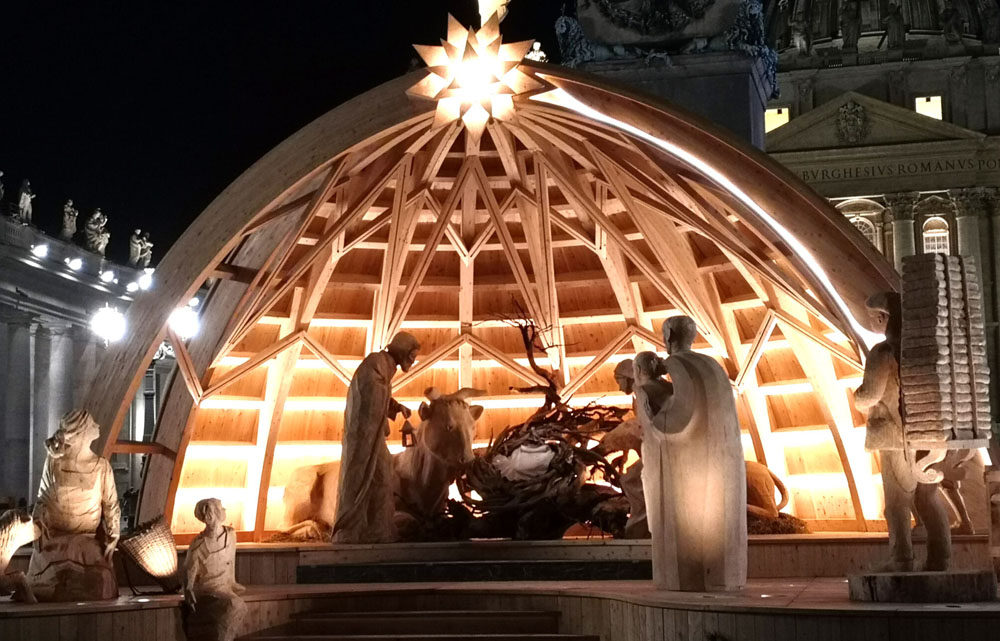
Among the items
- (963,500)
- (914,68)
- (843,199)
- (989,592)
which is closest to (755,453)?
(963,500)

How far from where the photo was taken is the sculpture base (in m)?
11.2

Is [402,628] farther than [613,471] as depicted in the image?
No

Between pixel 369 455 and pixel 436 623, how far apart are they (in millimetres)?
4587

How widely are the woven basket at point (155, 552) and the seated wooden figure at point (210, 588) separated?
64.1 inches

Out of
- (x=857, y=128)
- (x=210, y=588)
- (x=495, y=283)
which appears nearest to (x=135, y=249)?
(x=495, y=283)

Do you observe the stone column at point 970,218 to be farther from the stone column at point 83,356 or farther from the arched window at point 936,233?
the stone column at point 83,356

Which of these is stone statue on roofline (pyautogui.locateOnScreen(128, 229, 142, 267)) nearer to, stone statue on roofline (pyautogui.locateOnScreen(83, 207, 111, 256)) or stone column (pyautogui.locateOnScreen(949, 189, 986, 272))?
stone statue on roofline (pyautogui.locateOnScreen(83, 207, 111, 256))

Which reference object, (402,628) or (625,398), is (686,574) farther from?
(625,398)

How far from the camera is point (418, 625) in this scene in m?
14.0

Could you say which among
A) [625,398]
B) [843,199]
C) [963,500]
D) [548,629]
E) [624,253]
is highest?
[843,199]

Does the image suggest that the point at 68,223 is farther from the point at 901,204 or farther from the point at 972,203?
the point at 972,203

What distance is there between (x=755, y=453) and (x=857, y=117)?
51.2 meters

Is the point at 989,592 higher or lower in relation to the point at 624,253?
lower

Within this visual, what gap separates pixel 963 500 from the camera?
1684 centimetres
